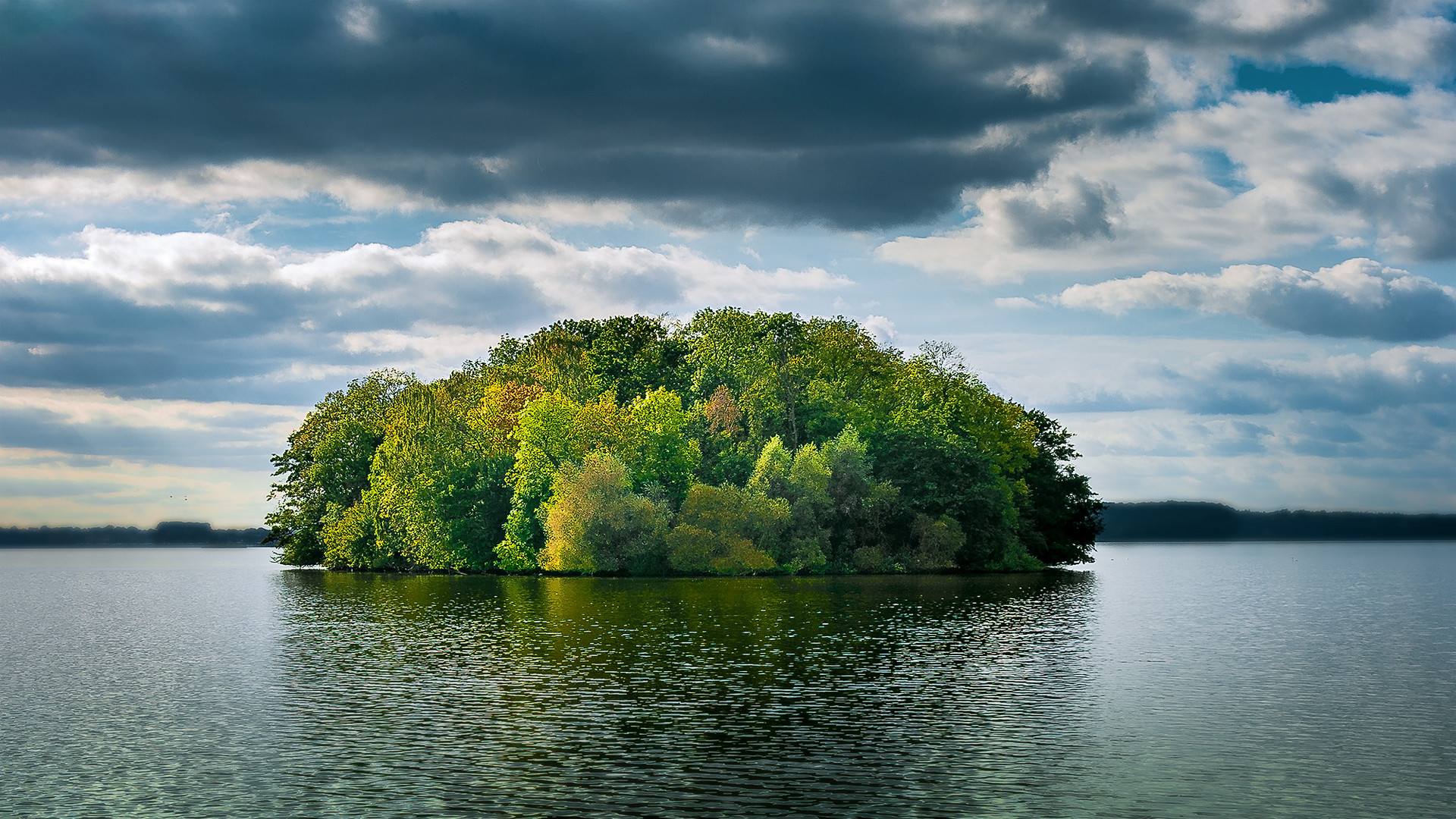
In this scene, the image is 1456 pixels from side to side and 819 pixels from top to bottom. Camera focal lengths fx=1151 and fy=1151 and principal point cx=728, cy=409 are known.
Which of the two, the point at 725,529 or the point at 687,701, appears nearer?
the point at 687,701

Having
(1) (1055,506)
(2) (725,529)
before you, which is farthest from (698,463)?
(1) (1055,506)

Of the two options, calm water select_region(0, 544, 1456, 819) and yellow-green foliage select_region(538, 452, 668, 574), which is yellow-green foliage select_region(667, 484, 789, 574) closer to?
yellow-green foliage select_region(538, 452, 668, 574)

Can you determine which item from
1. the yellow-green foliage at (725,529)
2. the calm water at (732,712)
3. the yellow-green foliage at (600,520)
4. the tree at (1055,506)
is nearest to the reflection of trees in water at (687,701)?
the calm water at (732,712)

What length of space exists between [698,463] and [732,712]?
82.0 meters

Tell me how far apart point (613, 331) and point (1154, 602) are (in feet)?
233

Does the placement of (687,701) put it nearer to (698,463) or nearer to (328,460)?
(698,463)

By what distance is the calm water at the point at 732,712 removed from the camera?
84.9ft

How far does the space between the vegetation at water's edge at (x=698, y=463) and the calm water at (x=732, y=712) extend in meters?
35.2

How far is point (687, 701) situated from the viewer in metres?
37.8

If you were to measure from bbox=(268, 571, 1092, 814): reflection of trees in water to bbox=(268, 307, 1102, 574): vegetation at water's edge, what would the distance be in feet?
118

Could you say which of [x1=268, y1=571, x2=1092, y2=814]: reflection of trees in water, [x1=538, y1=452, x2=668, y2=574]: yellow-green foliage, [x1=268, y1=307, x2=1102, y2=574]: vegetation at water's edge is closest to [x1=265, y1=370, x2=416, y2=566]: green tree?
[x1=268, y1=307, x2=1102, y2=574]: vegetation at water's edge

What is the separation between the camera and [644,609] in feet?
234

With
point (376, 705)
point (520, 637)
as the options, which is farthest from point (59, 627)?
point (376, 705)

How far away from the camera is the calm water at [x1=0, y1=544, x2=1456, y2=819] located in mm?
25891
